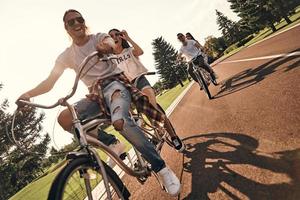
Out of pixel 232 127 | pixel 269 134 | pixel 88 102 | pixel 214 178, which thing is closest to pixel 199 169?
pixel 214 178

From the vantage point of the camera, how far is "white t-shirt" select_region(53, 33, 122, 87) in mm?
3938

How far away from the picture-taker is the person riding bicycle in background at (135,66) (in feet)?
18.0

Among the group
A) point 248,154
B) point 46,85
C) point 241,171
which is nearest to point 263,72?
point 248,154

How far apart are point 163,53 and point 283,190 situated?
3575 inches

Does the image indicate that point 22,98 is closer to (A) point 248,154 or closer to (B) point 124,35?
→ (B) point 124,35

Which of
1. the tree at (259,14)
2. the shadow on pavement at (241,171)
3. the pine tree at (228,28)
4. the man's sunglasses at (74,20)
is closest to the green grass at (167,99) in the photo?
the shadow on pavement at (241,171)

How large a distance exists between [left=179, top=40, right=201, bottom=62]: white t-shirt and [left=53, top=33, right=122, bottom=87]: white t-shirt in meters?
9.01

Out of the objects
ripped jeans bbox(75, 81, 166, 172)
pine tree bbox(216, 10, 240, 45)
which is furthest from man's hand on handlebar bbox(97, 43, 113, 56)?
pine tree bbox(216, 10, 240, 45)

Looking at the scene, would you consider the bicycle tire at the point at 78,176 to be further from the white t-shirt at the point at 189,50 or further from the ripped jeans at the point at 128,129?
the white t-shirt at the point at 189,50

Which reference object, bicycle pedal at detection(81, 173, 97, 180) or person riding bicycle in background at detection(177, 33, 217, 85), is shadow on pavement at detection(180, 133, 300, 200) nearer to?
bicycle pedal at detection(81, 173, 97, 180)

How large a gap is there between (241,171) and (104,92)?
6.09ft

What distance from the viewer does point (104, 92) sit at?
367cm

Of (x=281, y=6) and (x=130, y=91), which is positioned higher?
(x=281, y=6)

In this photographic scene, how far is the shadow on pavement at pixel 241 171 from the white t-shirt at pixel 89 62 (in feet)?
5.86
